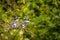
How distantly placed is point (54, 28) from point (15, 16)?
55 cm

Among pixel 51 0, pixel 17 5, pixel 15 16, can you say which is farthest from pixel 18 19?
pixel 51 0

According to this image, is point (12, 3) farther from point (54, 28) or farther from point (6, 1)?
point (54, 28)

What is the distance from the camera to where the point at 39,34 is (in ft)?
8.82

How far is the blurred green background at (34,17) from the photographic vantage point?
2.62m

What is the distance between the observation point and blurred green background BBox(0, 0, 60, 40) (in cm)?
262

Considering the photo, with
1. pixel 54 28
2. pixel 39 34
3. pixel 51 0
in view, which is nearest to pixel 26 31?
pixel 39 34

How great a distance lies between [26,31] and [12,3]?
571 millimetres

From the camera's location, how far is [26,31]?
2588 millimetres

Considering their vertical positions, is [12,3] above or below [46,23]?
above

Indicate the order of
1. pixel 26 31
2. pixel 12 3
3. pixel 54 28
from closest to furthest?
pixel 26 31
pixel 54 28
pixel 12 3

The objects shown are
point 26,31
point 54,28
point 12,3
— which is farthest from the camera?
point 12,3

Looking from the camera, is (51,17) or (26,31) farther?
(51,17)

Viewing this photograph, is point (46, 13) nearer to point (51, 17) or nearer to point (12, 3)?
point (51, 17)

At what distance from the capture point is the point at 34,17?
2.83 m
